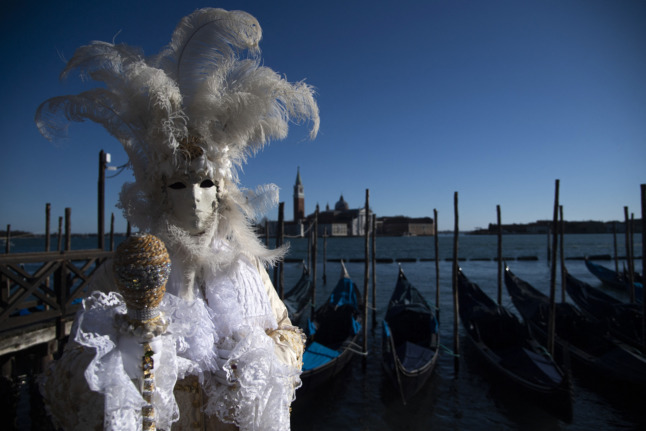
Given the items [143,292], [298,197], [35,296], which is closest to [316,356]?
[35,296]

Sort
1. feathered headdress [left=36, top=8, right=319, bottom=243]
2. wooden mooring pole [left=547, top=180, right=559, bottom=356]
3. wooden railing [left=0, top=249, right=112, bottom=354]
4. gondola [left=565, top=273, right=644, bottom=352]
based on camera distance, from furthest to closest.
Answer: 1. gondola [left=565, top=273, right=644, bottom=352]
2. wooden mooring pole [left=547, top=180, right=559, bottom=356]
3. wooden railing [left=0, top=249, right=112, bottom=354]
4. feathered headdress [left=36, top=8, right=319, bottom=243]

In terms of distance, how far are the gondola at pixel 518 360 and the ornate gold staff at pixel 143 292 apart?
7.24 meters

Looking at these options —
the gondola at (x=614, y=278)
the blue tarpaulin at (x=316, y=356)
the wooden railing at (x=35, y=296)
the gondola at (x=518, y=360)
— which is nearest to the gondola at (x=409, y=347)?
the gondola at (x=518, y=360)

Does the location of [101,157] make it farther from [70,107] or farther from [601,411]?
[601,411]

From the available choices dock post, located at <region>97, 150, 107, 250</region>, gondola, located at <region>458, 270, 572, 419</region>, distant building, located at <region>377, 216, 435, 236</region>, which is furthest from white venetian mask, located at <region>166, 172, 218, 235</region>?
distant building, located at <region>377, 216, 435, 236</region>

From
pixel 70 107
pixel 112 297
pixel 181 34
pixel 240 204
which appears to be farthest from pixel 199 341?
pixel 181 34

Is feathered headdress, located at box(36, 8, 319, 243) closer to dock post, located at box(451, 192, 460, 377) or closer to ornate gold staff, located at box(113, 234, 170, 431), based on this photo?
ornate gold staff, located at box(113, 234, 170, 431)

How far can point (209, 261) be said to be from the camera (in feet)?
4.16

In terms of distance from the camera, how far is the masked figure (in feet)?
3.36

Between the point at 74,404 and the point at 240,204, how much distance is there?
81cm

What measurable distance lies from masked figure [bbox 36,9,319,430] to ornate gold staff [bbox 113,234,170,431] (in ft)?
0.13

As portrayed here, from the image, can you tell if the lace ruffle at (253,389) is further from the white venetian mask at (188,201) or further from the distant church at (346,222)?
the distant church at (346,222)

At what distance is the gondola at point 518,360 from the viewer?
240 inches

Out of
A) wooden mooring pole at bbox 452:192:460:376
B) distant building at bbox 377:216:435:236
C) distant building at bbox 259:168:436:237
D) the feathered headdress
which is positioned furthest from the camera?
distant building at bbox 377:216:435:236
